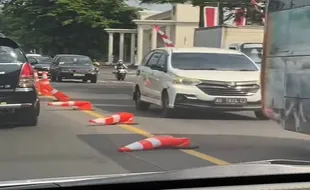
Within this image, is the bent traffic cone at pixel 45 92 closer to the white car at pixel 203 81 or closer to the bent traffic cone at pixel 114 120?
the white car at pixel 203 81

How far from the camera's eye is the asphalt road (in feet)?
26.9

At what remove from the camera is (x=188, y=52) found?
49.8 ft

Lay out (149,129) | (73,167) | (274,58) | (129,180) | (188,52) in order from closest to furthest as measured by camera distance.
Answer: (129,180)
(73,167)
(274,58)
(149,129)
(188,52)

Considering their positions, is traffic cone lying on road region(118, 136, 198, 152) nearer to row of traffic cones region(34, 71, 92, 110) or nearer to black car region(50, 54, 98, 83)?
row of traffic cones region(34, 71, 92, 110)

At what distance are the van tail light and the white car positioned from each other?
10.8ft

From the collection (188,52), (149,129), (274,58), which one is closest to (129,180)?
(274,58)

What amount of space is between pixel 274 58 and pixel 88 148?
2.78 meters

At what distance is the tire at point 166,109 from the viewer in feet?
46.7

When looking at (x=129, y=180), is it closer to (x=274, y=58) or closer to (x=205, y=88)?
(x=274, y=58)

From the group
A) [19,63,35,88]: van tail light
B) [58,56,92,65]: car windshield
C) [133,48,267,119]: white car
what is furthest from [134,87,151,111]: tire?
[58,56,92,65]: car windshield

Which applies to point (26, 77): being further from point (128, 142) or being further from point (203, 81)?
point (203, 81)

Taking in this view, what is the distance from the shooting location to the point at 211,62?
1478 centimetres

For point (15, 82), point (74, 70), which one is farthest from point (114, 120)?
point (74, 70)

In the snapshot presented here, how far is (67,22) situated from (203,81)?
44595 millimetres
